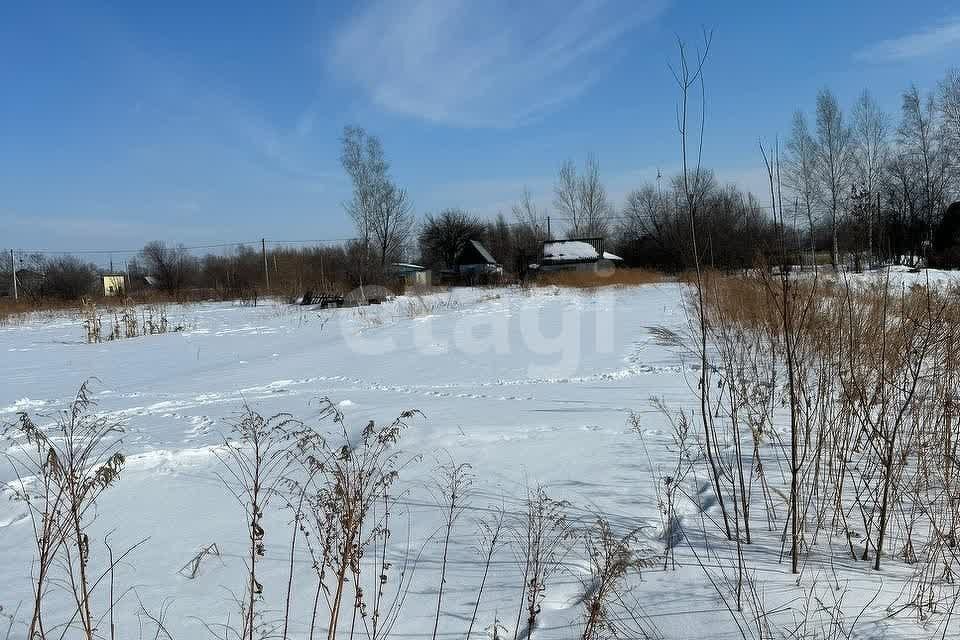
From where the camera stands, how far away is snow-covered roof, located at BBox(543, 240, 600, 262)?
34.0 m

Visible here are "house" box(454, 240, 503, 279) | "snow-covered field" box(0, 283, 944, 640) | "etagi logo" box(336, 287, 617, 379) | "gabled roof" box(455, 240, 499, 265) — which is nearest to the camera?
"snow-covered field" box(0, 283, 944, 640)

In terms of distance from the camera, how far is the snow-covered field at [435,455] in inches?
73.9

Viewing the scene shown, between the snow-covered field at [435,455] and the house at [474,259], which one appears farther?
the house at [474,259]

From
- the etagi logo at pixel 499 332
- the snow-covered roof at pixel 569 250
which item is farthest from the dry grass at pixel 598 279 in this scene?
the etagi logo at pixel 499 332

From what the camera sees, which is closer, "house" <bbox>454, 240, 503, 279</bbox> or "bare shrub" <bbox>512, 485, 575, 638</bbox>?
"bare shrub" <bbox>512, 485, 575, 638</bbox>

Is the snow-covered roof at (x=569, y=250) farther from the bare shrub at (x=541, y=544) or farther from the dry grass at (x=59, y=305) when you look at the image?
the bare shrub at (x=541, y=544)

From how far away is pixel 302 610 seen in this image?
1895mm

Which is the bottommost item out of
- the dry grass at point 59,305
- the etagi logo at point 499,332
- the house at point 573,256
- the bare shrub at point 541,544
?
the bare shrub at point 541,544

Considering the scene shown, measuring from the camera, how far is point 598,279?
81.5ft

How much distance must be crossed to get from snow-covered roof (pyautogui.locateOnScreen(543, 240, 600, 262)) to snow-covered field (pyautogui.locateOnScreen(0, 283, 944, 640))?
24.8m

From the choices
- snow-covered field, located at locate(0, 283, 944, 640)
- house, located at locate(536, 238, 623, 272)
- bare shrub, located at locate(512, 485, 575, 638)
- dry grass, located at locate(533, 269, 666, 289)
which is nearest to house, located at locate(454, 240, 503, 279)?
house, located at locate(536, 238, 623, 272)

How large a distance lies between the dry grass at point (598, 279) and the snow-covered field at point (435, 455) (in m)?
14.3

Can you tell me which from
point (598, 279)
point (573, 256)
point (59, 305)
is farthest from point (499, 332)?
point (573, 256)

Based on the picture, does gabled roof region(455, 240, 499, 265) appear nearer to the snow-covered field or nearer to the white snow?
the white snow
